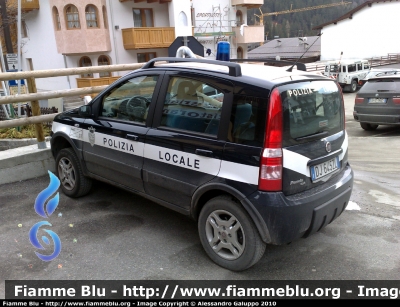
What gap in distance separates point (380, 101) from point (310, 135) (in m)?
8.67

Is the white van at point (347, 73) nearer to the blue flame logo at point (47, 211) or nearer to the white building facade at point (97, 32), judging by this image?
the white building facade at point (97, 32)

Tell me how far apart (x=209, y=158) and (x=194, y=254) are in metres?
0.98

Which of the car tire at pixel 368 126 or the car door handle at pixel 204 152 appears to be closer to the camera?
the car door handle at pixel 204 152

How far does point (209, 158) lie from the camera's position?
3.12 metres

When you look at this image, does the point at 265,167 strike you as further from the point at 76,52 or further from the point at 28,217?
the point at 76,52

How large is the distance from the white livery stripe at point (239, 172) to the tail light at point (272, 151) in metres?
0.06

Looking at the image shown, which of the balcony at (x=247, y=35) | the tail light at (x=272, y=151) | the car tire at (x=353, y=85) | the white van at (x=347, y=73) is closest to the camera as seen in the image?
the tail light at (x=272, y=151)

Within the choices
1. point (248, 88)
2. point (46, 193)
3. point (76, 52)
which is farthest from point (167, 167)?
point (76, 52)

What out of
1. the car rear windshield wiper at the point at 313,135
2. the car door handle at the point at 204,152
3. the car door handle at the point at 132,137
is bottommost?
the car door handle at the point at 204,152

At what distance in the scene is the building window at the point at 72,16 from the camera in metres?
23.9

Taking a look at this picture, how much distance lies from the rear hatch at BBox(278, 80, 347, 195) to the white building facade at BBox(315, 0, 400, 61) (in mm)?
42643

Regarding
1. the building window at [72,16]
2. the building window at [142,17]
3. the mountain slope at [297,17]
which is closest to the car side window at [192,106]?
the building window at [72,16]

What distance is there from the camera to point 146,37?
25.3 meters

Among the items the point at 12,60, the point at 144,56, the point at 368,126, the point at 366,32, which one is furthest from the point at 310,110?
the point at 366,32
